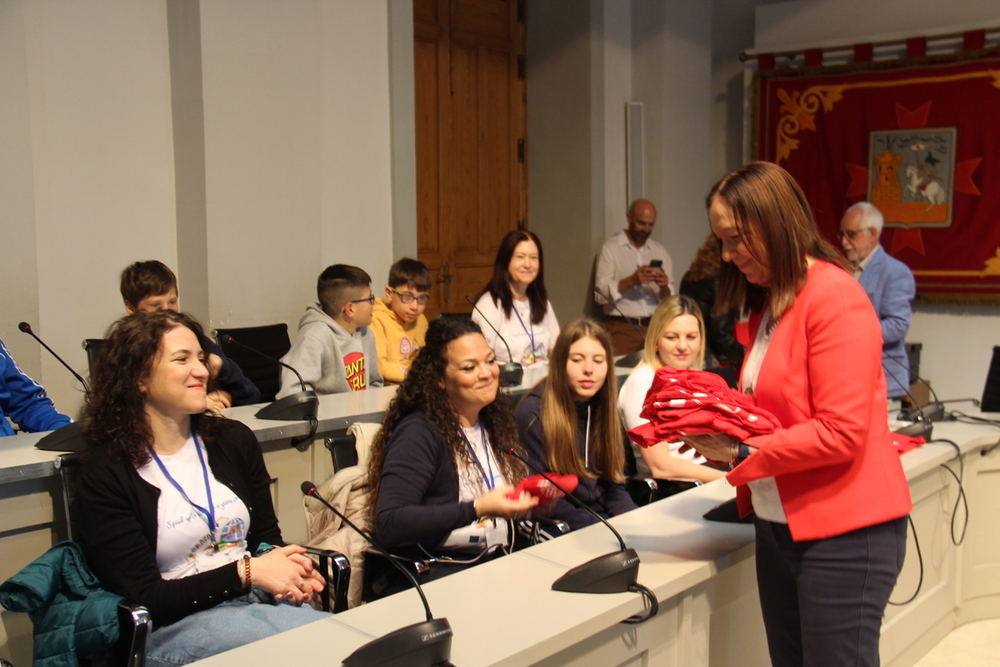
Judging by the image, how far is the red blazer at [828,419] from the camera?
1.44 metres

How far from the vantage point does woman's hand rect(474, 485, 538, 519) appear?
1.90m

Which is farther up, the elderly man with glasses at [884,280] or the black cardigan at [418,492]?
the elderly man with glasses at [884,280]

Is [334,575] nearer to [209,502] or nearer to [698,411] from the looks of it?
[209,502]

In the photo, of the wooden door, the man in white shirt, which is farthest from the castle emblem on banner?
the wooden door

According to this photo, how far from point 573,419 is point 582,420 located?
0.06 metres

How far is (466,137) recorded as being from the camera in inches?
235

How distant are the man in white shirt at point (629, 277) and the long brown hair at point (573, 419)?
321cm

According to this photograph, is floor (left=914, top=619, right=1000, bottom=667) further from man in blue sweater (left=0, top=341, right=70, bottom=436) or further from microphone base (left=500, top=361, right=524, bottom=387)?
man in blue sweater (left=0, top=341, right=70, bottom=436)

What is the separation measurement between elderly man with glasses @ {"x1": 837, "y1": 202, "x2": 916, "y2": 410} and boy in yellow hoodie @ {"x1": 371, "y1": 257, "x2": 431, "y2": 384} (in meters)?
1.99

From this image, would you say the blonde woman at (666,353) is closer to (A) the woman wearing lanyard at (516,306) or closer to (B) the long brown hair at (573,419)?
(B) the long brown hair at (573,419)

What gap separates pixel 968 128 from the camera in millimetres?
5828

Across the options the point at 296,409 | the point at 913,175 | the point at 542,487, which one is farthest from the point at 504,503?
the point at 913,175

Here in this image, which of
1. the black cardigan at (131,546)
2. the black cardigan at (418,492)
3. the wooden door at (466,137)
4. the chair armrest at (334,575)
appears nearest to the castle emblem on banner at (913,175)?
the wooden door at (466,137)

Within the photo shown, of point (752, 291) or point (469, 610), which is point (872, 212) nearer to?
point (752, 291)
